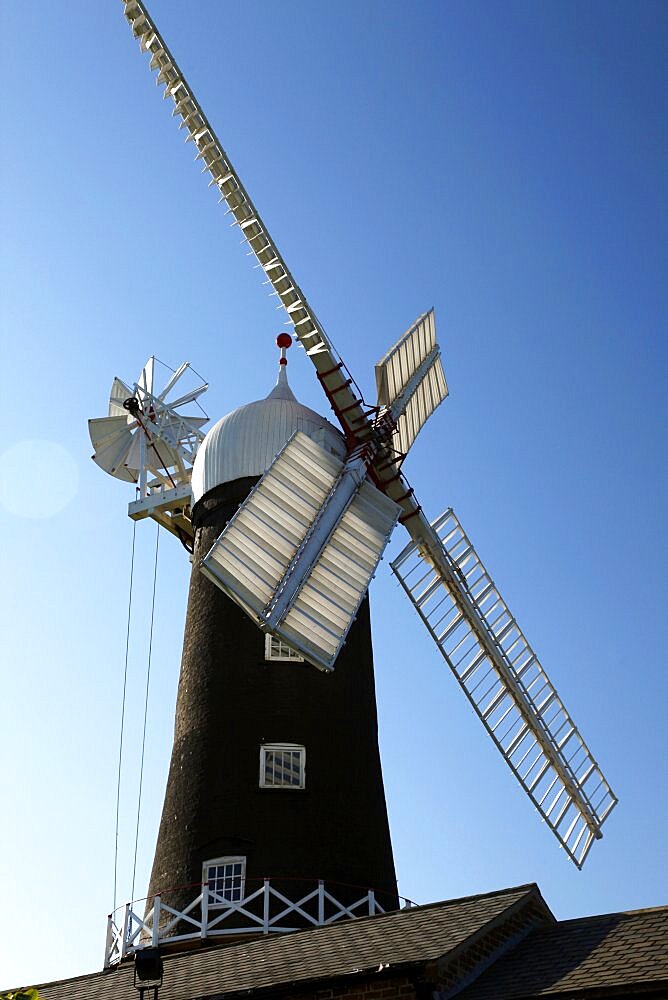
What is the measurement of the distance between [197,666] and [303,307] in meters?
8.16

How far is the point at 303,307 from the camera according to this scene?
25.7 meters

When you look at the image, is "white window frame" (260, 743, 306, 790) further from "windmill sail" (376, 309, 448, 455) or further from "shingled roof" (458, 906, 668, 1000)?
"windmill sail" (376, 309, 448, 455)

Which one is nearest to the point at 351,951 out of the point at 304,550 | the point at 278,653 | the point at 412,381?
the point at 304,550

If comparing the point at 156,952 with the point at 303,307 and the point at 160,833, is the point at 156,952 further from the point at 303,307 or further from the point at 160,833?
the point at 303,307

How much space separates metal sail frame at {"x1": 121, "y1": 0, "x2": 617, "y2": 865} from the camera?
2539cm

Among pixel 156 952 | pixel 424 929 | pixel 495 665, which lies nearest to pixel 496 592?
pixel 495 665

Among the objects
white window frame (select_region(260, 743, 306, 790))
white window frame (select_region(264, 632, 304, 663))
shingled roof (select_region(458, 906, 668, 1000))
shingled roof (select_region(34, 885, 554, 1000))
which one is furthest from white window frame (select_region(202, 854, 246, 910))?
shingled roof (select_region(458, 906, 668, 1000))

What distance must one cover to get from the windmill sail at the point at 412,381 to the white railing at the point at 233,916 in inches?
406

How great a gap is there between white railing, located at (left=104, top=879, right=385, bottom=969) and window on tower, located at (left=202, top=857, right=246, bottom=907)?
89 mm

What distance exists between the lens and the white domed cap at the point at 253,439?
25.7m

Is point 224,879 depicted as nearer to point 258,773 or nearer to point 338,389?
point 258,773

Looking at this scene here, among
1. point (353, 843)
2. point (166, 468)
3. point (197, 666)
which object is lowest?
point (353, 843)

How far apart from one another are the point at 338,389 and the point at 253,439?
2.20m

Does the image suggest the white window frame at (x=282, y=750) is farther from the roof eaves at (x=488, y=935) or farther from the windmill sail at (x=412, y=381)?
the windmill sail at (x=412, y=381)
